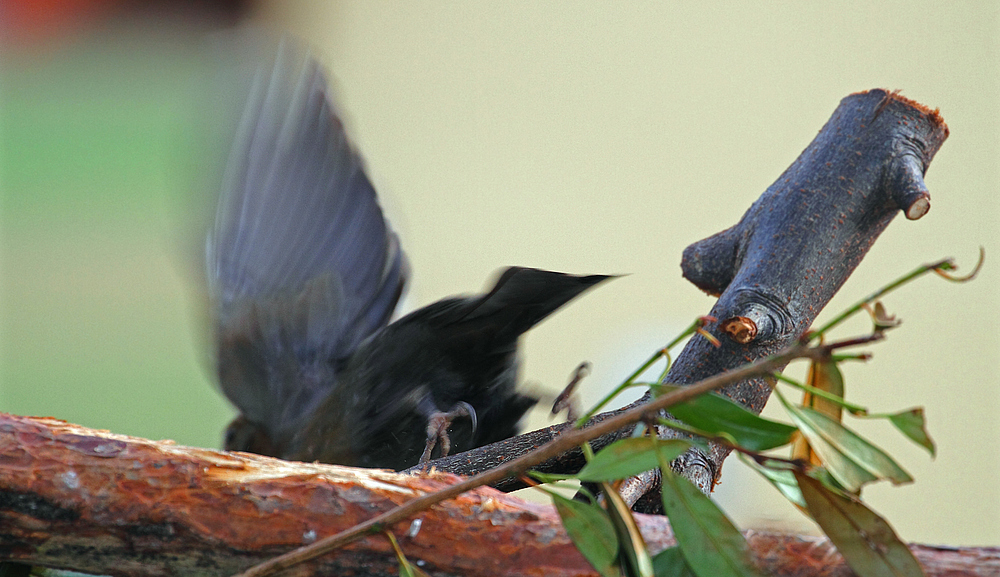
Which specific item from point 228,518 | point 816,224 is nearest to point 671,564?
point 228,518

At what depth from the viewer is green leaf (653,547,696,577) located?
0.21 meters

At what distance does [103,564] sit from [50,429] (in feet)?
0.18

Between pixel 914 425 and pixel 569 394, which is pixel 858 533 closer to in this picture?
pixel 914 425

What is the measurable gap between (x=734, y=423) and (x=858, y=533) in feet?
0.15

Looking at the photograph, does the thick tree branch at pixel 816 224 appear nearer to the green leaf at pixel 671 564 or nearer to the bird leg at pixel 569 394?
the bird leg at pixel 569 394

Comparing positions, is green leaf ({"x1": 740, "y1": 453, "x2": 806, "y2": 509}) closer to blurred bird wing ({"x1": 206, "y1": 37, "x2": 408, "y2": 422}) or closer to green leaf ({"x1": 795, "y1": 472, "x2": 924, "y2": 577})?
green leaf ({"x1": 795, "y1": 472, "x2": 924, "y2": 577})

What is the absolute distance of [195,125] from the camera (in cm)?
74

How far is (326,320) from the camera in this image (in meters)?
0.51

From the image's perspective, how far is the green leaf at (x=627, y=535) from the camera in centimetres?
20

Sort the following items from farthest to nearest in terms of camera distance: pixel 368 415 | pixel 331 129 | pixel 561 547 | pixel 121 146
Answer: pixel 121 146 < pixel 331 129 < pixel 368 415 < pixel 561 547

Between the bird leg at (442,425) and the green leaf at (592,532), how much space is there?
0.14 meters

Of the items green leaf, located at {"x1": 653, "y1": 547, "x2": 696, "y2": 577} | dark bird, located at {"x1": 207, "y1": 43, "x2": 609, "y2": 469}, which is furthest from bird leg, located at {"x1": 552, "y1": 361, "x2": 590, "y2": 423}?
green leaf, located at {"x1": 653, "y1": 547, "x2": 696, "y2": 577}

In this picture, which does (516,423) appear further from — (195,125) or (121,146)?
(121,146)

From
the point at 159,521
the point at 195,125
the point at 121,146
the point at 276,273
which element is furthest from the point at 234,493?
the point at 121,146
